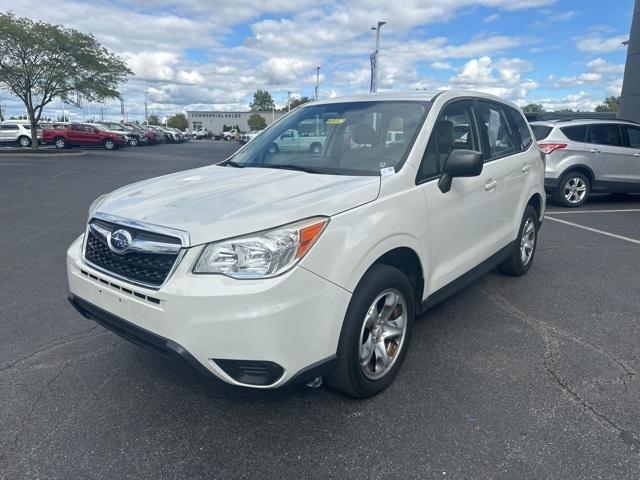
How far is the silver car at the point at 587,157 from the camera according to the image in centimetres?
968

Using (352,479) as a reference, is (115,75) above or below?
above

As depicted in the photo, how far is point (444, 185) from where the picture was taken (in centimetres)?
326

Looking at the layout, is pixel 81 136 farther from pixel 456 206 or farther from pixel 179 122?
pixel 179 122

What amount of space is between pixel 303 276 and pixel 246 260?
0.29 metres

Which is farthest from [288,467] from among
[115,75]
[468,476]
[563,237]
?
[115,75]

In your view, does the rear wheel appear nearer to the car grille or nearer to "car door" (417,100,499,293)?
the car grille

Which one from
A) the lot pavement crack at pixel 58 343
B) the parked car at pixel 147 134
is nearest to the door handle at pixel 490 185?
the lot pavement crack at pixel 58 343

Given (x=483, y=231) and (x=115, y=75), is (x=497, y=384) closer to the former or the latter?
(x=483, y=231)

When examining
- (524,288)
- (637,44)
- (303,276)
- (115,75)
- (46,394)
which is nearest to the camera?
(303,276)

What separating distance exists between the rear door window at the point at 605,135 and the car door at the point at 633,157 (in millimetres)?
241

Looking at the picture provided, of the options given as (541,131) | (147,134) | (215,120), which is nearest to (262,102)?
(215,120)

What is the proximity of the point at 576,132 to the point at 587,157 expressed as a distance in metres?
0.57

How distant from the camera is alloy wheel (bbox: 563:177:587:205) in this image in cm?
996

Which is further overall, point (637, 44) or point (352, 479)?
point (637, 44)
